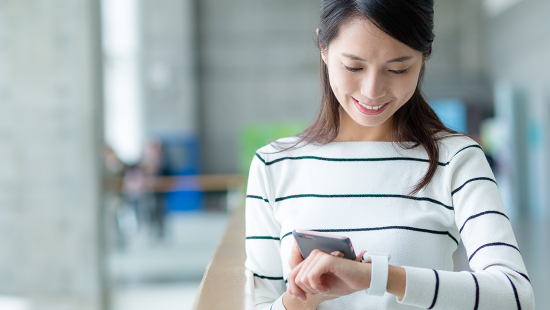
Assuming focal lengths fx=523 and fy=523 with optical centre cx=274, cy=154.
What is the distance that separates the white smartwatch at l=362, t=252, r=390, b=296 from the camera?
3.60 feet

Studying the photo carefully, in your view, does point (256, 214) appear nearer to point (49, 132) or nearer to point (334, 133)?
point (334, 133)

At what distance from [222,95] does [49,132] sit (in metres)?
9.65

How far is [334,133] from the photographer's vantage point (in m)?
1.56

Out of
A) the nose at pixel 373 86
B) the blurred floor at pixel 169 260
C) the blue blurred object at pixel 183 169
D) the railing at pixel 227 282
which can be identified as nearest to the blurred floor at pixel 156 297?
the blurred floor at pixel 169 260

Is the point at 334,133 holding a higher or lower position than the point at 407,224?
higher

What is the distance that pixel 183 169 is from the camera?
12.4m

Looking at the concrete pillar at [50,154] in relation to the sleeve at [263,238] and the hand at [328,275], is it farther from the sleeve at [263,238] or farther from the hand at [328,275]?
the hand at [328,275]

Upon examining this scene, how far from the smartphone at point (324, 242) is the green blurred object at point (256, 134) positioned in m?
12.4

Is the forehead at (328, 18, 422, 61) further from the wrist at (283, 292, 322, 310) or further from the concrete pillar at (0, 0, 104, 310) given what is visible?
the concrete pillar at (0, 0, 104, 310)

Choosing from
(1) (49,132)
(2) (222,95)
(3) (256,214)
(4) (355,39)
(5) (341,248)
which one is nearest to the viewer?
(5) (341,248)

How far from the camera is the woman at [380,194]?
116 centimetres

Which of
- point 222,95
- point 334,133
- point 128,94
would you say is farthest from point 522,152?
point 334,133

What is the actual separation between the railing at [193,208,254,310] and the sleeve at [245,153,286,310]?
5 cm

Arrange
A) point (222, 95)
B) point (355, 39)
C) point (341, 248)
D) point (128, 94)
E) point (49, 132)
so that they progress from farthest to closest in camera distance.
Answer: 1. point (222, 95)
2. point (128, 94)
3. point (49, 132)
4. point (355, 39)
5. point (341, 248)
